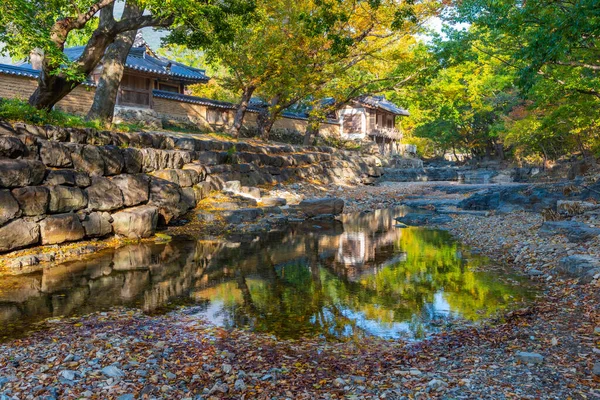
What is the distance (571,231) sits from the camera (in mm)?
10906

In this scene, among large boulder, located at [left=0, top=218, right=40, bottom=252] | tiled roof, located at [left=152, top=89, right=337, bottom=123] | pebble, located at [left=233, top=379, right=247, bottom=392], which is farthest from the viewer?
tiled roof, located at [left=152, top=89, right=337, bottom=123]

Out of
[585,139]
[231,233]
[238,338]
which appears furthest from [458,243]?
[585,139]

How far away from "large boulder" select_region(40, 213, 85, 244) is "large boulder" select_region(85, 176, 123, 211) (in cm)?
93

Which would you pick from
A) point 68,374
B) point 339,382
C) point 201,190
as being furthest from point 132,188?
point 339,382

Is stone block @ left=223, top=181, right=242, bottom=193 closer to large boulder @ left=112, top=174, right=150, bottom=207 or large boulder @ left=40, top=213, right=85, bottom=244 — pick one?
large boulder @ left=112, top=174, right=150, bottom=207

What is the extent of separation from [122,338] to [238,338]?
1.64m

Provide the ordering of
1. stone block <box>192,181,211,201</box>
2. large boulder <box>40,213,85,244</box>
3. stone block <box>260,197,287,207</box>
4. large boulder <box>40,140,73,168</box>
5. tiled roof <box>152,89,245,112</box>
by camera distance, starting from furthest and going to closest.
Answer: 1. tiled roof <box>152,89,245,112</box>
2. stone block <box>260,197,287,207</box>
3. stone block <box>192,181,211,201</box>
4. large boulder <box>40,140,73,168</box>
5. large boulder <box>40,213,85,244</box>

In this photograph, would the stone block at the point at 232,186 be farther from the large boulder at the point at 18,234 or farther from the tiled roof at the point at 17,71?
the large boulder at the point at 18,234

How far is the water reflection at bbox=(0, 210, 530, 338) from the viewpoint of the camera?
734 cm

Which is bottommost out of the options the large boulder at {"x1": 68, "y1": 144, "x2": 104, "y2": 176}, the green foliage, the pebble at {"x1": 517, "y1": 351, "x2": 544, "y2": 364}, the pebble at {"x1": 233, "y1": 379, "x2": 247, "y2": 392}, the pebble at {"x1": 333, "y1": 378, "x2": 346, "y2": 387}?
the pebble at {"x1": 333, "y1": 378, "x2": 346, "y2": 387}

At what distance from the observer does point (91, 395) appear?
4508 millimetres

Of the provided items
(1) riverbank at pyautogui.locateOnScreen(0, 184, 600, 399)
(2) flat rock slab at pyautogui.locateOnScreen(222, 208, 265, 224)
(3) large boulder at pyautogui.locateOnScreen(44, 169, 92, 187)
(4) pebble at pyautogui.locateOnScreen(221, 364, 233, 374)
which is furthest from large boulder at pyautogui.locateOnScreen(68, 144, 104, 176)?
(4) pebble at pyautogui.locateOnScreen(221, 364, 233, 374)

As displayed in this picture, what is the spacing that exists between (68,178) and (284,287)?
329 inches

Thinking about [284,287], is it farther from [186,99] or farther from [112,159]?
[186,99]
